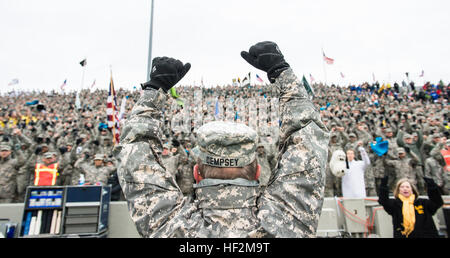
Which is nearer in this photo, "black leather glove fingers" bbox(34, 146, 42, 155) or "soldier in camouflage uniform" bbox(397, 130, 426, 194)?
"soldier in camouflage uniform" bbox(397, 130, 426, 194)

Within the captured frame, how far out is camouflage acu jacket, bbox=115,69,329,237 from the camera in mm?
1155

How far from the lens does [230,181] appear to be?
3.93 feet

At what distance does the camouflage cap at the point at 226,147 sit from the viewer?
4.05 ft

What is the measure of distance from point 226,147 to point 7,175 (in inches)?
332

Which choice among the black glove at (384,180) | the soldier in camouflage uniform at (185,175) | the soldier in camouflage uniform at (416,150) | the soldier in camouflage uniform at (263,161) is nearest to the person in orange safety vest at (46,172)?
the soldier in camouflage uniform at (185,175)

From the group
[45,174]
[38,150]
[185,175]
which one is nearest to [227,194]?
[185,175]

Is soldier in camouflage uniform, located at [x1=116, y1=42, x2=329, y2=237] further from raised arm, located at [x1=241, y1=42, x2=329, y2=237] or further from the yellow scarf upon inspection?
the yellow scarf

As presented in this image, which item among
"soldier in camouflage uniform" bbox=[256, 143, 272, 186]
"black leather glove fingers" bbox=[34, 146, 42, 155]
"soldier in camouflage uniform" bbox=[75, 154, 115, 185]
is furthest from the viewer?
"black leather glove fingers" bbox=[34, 146, 42, 155]

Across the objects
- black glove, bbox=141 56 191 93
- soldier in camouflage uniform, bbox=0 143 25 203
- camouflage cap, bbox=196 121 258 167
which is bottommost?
soldier in camouflage uniform, bbox=0 143 25 203

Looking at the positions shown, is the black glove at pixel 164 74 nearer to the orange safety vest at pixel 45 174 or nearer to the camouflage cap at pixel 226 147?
the camouflage cap at pixel 226 147

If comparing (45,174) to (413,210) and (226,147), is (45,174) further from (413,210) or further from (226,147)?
(413,210)

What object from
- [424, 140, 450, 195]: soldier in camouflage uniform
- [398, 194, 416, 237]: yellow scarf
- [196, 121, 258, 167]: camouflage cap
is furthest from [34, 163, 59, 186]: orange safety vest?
[424, 140, 450, 195]: soldier in camouflage uniform

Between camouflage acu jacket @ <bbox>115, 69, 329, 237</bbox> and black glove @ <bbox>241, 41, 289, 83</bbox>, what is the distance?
196 mm

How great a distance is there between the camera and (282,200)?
1185 mm
